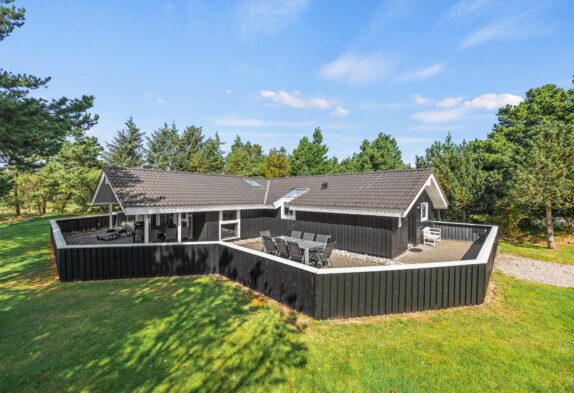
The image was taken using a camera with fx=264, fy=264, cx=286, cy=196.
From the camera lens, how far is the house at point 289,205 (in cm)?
1230

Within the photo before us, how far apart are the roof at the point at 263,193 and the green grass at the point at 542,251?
4529 millimetres

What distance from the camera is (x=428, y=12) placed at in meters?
12.9

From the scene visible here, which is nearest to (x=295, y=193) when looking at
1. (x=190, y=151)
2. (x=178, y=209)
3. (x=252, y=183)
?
(x=252, y=183)

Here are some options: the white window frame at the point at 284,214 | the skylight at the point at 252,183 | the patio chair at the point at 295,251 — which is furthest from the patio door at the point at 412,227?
the skylight at the point at 252,183

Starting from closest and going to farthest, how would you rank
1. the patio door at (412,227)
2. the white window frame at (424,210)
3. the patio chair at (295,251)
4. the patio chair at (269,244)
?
the patio chair at (295,251) → the patio chair at (269,244) → the patio door at (412,227) → the white window frame at (424,210)

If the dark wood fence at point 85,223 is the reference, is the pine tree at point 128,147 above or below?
above

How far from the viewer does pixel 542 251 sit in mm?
15367

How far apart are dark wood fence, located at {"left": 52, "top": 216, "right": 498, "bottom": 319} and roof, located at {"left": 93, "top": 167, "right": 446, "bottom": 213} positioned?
2.60 metres

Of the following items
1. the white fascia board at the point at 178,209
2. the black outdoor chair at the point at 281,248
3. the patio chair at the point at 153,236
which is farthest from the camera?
the patio chair at the point at 153,236

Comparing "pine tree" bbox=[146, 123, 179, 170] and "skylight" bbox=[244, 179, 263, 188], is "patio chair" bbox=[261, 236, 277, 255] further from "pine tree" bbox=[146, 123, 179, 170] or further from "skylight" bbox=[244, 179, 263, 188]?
"pine tree" bbox=[146, 123, 179, 170]

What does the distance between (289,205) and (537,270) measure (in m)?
12.0

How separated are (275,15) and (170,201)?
10569 millimetres

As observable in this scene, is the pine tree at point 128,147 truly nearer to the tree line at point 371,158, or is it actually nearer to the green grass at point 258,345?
the tree line at point 371,158

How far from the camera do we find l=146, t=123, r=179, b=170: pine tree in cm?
4900
